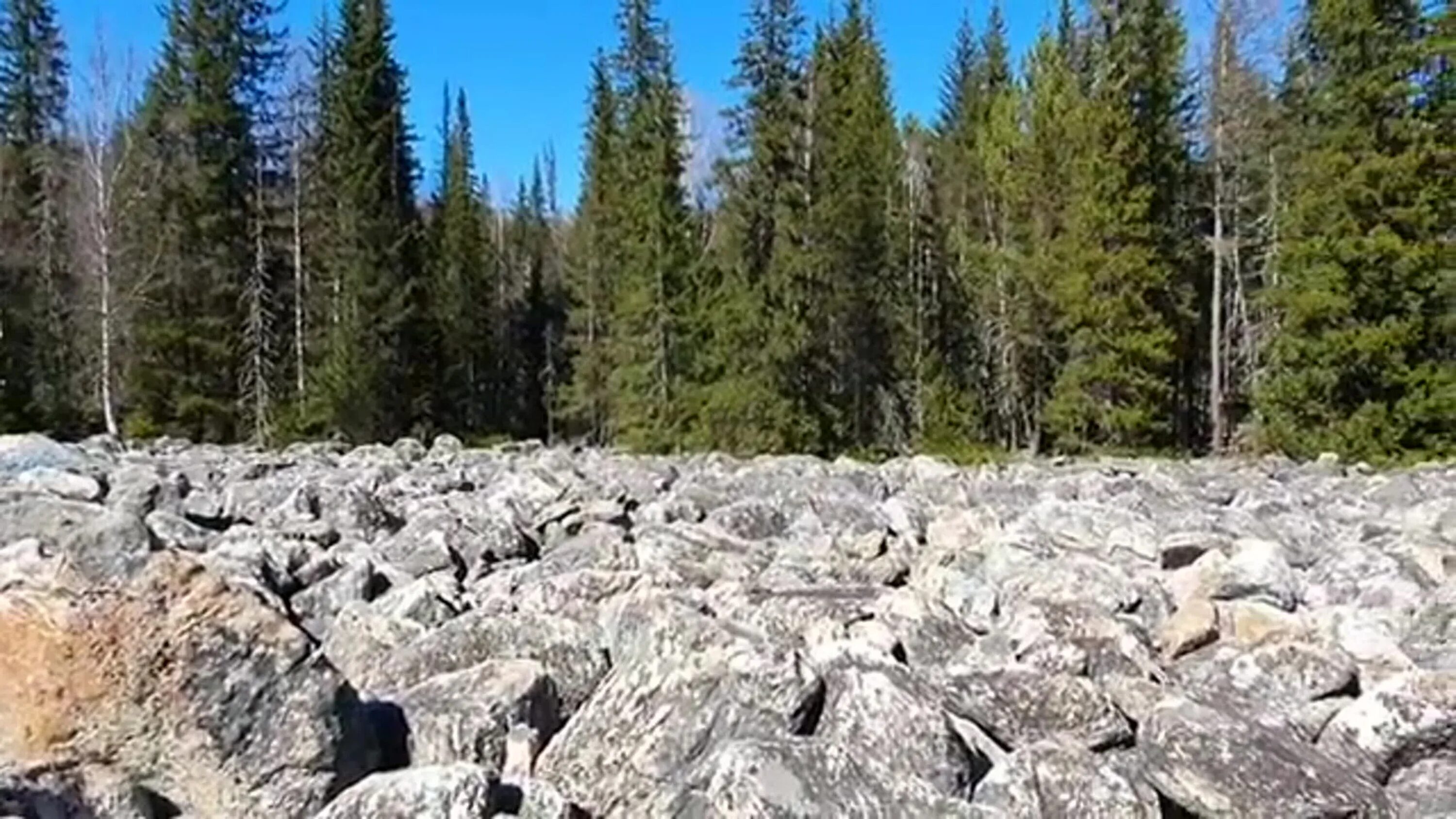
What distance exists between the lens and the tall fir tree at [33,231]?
1001 inches

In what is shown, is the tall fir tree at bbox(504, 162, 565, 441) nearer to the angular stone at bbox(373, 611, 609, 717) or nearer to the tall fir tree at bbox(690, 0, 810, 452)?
the tall fir tree at bbox(690, 0, 810, 452)

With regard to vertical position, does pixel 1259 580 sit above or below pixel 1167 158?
below

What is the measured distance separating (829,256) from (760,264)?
1467mm

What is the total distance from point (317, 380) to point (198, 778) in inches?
1007

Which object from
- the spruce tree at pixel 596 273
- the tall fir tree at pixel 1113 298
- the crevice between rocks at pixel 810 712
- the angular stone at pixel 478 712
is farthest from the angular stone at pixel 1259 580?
the spruce tree at pixel 596 273

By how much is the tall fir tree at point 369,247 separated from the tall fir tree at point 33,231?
5.48 m

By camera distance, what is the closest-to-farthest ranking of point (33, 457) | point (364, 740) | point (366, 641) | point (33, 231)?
point (364, 740) → point (366, 641) → point (33, 457) → point (33, 231)

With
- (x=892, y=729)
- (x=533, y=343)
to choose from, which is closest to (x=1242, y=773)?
(x=892, y=729)

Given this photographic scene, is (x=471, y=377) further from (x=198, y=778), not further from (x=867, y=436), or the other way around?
(x=198, y=778)

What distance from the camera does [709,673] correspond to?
3039 millimetres

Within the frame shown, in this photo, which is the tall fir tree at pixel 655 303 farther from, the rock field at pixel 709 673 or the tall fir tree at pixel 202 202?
the rock field at pixel 709 673

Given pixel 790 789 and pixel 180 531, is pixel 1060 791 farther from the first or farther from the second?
pixel 180 531

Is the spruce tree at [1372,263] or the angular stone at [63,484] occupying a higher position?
the spruce tree at [1372,263]

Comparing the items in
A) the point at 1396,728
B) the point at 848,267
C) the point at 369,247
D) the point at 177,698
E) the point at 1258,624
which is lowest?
the point at 1396,728
